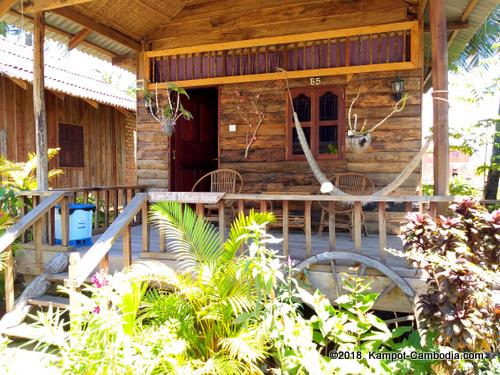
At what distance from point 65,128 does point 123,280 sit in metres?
7.64

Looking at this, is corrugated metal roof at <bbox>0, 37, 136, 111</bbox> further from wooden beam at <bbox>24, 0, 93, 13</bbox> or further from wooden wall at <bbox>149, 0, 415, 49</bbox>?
wooden beam at <bbox>24, 0, 93, 13</bbox>

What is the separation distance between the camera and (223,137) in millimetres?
6074

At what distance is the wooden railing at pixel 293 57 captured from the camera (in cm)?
516

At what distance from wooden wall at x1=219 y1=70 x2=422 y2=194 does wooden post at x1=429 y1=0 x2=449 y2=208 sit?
203 centimetres

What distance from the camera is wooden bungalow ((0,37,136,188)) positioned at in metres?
7.96

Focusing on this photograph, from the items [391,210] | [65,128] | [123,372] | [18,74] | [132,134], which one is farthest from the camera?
[132,134]

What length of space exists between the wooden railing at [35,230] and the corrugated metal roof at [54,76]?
4.00 metres

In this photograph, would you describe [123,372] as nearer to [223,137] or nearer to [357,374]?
[357,374]

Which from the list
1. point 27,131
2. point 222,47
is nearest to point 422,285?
point 222,47

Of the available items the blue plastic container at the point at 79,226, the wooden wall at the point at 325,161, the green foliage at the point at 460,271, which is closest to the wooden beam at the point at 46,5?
the blue plastic container at the point at 79,226

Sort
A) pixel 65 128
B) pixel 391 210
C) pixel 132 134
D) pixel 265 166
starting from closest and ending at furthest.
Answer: pixel 391 210, pixel 265 166, pixel 65 128, pixel 132 134

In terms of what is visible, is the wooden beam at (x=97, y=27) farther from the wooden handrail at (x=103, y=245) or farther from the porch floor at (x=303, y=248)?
the porch floor at (x=303, y=248)

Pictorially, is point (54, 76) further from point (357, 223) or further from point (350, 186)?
point (357, 223)

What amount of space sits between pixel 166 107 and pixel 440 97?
12.6 feet
